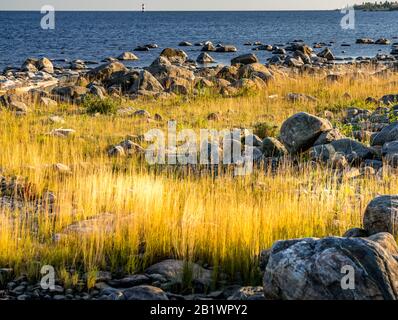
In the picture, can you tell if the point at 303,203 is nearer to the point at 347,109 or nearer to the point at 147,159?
the point at 147,159

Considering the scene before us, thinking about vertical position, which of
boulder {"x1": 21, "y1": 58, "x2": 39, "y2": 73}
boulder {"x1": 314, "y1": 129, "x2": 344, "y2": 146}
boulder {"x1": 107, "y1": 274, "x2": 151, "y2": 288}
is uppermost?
boulder {"x1": 21, "y1": 58, "x2": 39, "y2": 73}

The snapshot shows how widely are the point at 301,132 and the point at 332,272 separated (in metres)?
7.99

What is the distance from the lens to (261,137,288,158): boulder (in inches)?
511

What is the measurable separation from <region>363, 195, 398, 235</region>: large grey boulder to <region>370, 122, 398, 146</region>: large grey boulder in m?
6.02

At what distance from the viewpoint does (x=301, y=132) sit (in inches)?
509

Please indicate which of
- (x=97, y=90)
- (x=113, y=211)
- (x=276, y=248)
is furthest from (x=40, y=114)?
(x=276, y=248)

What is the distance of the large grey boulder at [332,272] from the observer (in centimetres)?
508

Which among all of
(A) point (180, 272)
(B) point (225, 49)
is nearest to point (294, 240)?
(A) point (180, 272)

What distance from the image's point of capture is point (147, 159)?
12.4m

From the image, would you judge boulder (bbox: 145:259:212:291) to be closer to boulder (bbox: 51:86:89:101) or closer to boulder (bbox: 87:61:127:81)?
boulder (bbox: 51:86:89:101)

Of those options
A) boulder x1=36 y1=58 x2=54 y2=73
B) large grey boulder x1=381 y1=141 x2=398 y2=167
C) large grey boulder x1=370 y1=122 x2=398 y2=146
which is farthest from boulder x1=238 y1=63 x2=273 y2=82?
boulder x1=36 y1=58 x2=54 y2=73

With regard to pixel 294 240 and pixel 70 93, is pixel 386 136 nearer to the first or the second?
pixel 294 240

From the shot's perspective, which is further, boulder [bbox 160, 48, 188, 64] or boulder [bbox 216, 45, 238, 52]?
boulder [bbox 216, 45, 238, 52]

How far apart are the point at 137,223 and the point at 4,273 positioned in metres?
1.75
